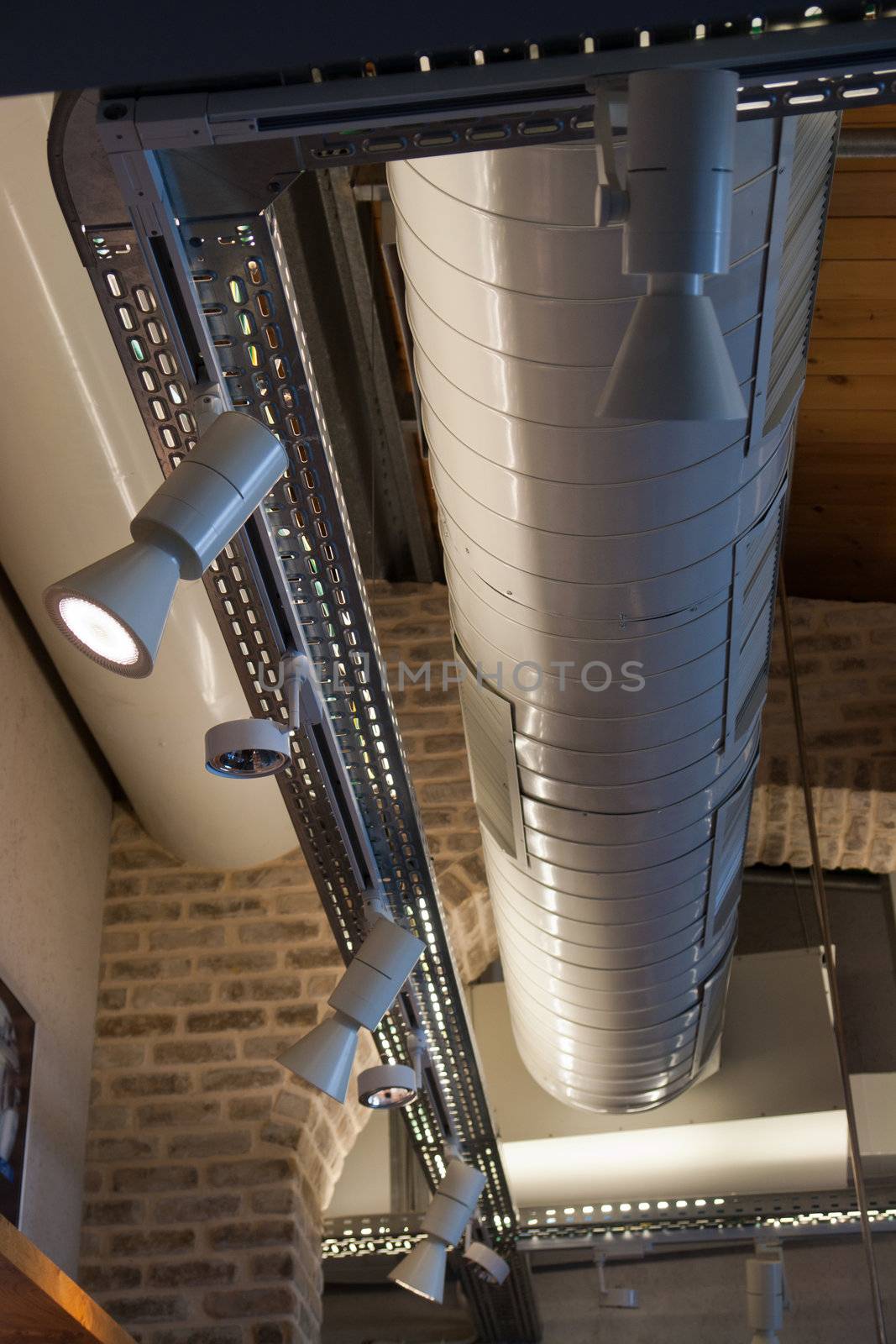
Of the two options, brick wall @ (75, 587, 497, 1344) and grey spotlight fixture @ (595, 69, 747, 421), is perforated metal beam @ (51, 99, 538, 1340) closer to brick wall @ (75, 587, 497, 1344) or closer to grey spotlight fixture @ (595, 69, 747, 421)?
grey spotlight fixture @ (595, 69, 747, 421)

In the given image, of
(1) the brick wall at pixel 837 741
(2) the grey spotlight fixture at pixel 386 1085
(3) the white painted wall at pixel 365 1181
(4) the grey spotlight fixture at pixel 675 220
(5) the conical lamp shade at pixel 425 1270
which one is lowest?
(5) the conical lamp shade at pixel 425 1270

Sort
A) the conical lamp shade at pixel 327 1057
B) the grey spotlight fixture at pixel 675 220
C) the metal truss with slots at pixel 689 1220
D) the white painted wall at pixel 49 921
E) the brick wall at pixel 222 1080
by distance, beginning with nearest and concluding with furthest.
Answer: the grey spotlight fixture at pixel 675 220 < the conical lamp shade at pixel 327 1057 < the white painted wall at pixel 49 921 < the brick wall at pixel 222 1080 < the metal truss with slots at pixel 689 1220

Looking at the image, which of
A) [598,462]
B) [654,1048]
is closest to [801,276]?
[598,462]

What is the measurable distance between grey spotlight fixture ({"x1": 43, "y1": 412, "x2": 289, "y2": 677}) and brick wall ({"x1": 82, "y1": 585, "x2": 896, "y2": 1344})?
2.50 meters

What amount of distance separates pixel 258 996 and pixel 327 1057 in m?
1.42

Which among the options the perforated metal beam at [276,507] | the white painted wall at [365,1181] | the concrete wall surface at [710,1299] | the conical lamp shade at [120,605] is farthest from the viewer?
the concrete wall surface at [710,1299]

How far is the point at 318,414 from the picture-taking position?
1705mm

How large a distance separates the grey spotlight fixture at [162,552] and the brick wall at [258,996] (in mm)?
2498

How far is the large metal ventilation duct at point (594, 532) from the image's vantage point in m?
1.46

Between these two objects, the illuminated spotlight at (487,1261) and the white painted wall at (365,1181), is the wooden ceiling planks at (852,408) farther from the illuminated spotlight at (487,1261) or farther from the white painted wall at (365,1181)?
the white painted wall at (365,1181)

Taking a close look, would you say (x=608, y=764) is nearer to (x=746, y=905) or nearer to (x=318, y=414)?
(x=318, y=414)

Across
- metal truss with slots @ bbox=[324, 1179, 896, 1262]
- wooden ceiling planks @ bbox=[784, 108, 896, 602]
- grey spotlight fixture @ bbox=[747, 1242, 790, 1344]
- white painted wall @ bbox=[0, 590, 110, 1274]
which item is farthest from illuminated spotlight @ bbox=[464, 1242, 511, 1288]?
wooden ceiling planks @ bbox=[784, 108, 896, 602]

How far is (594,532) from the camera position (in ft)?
5.64

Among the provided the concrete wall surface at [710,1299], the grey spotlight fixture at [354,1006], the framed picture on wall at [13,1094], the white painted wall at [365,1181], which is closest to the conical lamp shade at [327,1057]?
the grey spotlight fixture at [354,1006]
